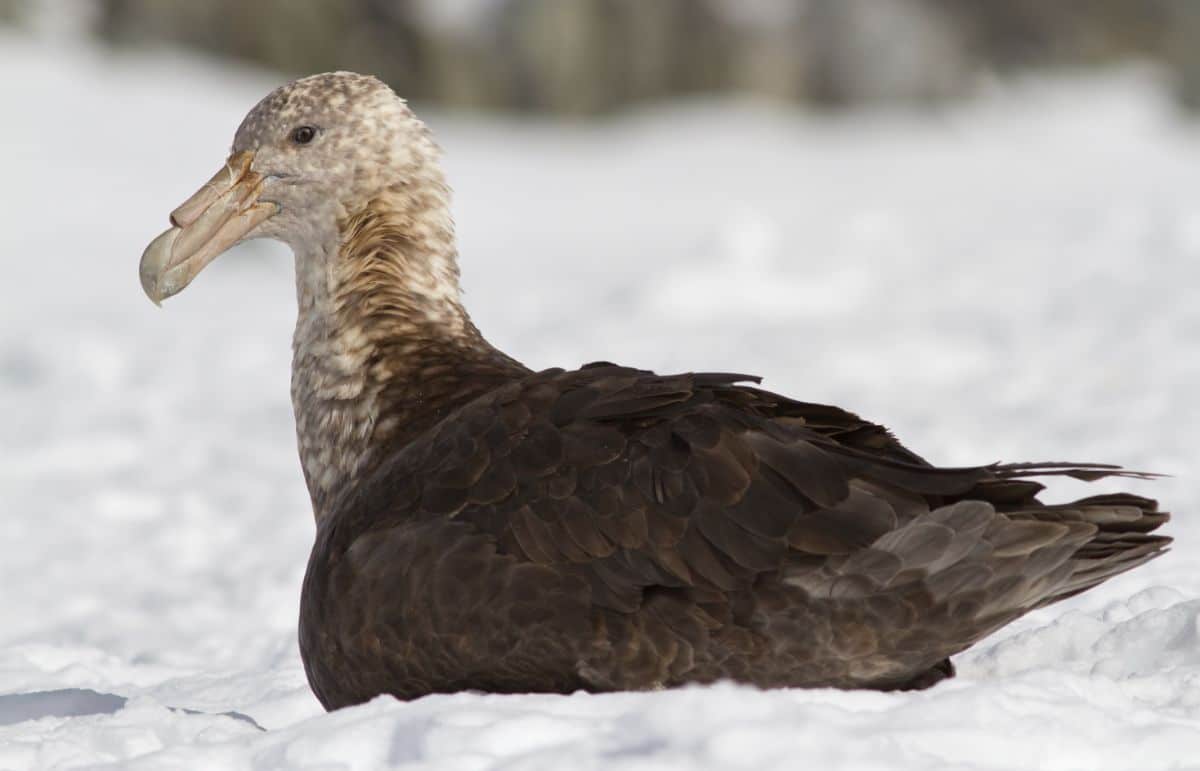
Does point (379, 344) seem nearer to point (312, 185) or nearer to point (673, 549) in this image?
point (312, 185)

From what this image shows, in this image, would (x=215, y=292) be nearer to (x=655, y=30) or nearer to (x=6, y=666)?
(x=6, y=666)

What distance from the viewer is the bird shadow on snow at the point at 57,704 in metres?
4.53

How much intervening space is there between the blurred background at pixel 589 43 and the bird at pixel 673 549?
1762 cm

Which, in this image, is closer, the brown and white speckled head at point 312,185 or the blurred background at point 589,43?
the brown and white speckled head at point 312,185

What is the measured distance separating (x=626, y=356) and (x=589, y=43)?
1262 centimetres

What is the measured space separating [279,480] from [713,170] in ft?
41.3

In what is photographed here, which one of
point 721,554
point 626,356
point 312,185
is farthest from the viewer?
point 626,356

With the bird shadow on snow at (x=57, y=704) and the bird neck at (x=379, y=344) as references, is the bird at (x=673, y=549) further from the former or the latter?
the bird shadow on snow at (x=57, y=704)

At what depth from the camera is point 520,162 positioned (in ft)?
65.3

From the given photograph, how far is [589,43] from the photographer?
72.5 ft

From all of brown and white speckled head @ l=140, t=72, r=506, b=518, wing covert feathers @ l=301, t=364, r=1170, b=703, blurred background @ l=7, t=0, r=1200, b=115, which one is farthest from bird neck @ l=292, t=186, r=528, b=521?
blurred background @ l=7, t=0, r=1200, b=115

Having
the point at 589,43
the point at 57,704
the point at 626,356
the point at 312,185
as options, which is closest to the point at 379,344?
the point at 312,185

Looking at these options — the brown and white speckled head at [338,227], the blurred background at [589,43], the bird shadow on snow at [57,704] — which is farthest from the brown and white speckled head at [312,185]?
the blurred background at [589,43]

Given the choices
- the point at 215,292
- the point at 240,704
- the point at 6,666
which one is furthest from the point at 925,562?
the point at 215,292
